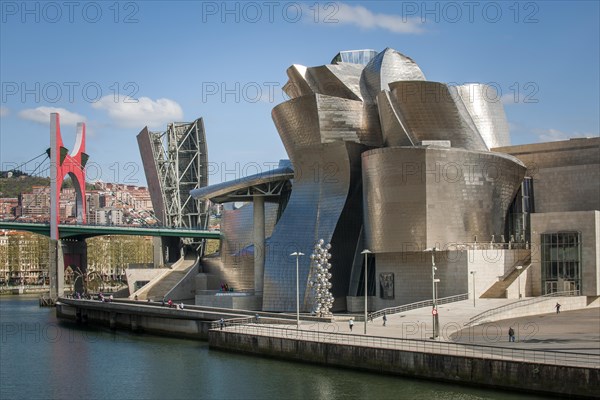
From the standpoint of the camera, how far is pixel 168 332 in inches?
2008

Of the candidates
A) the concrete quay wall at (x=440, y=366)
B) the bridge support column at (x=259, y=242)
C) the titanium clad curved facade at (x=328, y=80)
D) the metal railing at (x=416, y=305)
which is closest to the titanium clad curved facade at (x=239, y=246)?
the bridge support column at (x=259, y=242)

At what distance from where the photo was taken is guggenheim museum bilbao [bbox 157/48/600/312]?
4753 centimetres

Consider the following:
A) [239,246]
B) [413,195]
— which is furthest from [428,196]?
[239,246]

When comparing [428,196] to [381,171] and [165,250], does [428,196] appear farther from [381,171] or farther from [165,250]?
[165,250]

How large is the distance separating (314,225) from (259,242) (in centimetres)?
788

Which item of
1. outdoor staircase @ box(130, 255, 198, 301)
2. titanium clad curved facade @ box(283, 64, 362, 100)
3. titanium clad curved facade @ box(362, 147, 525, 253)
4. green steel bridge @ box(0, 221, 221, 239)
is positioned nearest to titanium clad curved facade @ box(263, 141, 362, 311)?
titanium clad curved facade @ box(362, 147, 525, 253)

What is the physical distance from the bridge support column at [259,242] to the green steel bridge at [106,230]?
76.6 ft

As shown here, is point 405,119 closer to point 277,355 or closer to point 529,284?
point 529,284

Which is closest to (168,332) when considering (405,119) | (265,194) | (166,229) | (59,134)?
(265,194)

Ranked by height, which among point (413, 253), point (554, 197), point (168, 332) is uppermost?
point (554, 197)

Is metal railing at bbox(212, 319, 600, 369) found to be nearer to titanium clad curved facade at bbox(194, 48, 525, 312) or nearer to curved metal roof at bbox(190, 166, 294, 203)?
titanium clad curved facade at bbox(194, 48, 525, 312)

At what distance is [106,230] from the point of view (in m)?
85.3

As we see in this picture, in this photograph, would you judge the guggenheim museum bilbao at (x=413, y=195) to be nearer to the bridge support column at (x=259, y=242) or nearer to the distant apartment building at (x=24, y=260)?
the bridge support column at (x=259, y=242)

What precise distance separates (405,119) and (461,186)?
5531 mm
